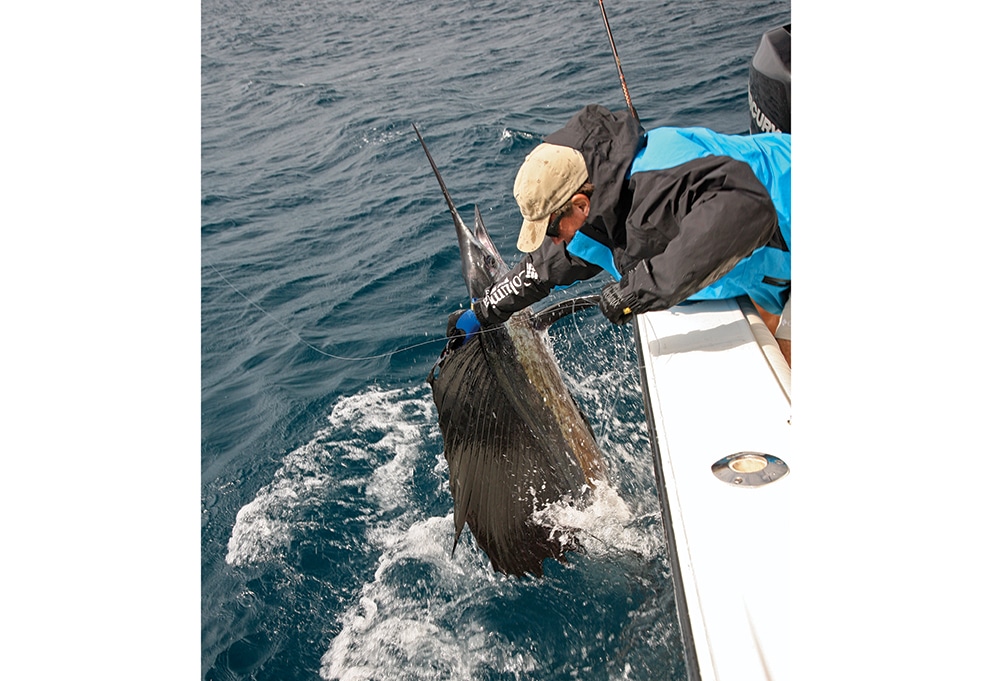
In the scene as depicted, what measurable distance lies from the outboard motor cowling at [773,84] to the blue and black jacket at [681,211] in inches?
47.4

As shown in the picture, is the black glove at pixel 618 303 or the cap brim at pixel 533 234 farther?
the cap brim at pixel 533 234

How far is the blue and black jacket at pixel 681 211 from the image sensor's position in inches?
97.6

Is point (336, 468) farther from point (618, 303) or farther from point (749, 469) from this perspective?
point (749, 469)

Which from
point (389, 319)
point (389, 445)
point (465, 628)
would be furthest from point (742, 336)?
point (389, 319)

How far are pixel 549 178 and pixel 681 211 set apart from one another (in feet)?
1.40

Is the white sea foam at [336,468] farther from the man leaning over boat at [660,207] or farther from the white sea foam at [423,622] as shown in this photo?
the man leaning over boat at [660,207]

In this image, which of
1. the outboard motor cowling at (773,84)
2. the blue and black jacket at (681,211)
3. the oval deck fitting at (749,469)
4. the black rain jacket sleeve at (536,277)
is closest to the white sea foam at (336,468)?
the black rain jacket sleeve at (536,277)

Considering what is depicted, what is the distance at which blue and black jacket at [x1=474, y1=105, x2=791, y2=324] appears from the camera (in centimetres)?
248

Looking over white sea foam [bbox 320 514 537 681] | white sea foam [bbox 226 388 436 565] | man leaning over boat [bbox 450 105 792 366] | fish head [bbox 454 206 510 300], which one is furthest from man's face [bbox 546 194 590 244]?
white sea foam [bbox 226 388 436 565]

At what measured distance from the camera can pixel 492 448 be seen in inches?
125

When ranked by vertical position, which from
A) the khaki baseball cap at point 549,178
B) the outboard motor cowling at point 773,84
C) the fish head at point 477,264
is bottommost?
the khaki baseball cap at point 549,178

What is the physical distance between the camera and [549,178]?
2.64 metres
